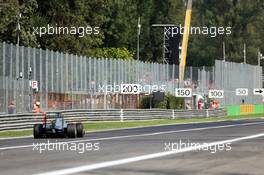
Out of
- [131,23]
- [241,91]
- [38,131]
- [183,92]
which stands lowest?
[38,131]

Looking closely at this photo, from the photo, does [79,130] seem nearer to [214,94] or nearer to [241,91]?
[214,94]

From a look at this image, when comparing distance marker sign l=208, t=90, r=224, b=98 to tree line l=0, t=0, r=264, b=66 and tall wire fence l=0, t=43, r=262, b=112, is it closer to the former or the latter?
tall wire fence l=0, t=43, r=262, b=112

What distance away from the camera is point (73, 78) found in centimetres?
4456

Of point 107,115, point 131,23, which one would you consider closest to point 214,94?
→ point 107,115

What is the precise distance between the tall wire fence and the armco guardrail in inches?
49.2

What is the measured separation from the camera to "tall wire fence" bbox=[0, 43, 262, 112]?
124 ft

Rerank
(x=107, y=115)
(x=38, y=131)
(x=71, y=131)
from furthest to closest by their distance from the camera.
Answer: (x=107, y=115)
(x=38, y=131)
(x=71, y=131)

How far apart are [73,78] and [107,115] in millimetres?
3232

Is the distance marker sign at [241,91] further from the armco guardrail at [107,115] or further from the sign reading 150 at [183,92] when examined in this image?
the sign reading 150 at [183,92]

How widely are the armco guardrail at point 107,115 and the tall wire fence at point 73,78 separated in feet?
4.10

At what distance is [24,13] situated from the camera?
6191cm

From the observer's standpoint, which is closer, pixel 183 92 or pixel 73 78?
pixel 73 78

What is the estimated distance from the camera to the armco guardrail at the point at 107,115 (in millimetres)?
33031

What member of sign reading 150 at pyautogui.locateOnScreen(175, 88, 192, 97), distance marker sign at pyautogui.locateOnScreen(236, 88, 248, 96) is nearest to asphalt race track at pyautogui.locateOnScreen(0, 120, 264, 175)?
sign reading 150 at pyautogui.locateOnScreen(175, 88, 192, 97)
